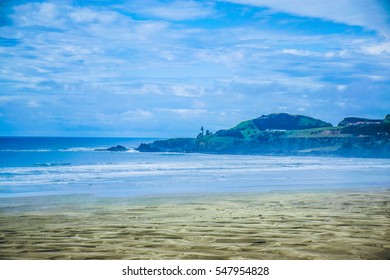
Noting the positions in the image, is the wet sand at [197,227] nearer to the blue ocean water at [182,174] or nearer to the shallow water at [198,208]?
the shallow water at [198,208]

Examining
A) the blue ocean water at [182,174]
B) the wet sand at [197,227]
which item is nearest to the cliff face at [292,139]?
the blue ocean water at [182,174]

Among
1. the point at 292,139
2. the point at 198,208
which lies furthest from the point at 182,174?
the point at 198,208

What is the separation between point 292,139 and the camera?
6.93m

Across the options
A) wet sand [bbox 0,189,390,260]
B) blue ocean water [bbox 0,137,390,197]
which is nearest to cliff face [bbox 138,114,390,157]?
blue ocean water [bbox 0,137,390,197]

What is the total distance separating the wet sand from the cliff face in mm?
801

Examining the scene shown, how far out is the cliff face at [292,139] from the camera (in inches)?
242

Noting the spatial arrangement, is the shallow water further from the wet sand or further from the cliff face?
the cliff face

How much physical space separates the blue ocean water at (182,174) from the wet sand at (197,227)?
2.40ft

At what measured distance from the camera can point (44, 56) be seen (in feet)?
18.4

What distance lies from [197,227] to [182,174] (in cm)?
337

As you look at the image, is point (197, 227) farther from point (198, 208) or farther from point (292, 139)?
point (292, 139)
